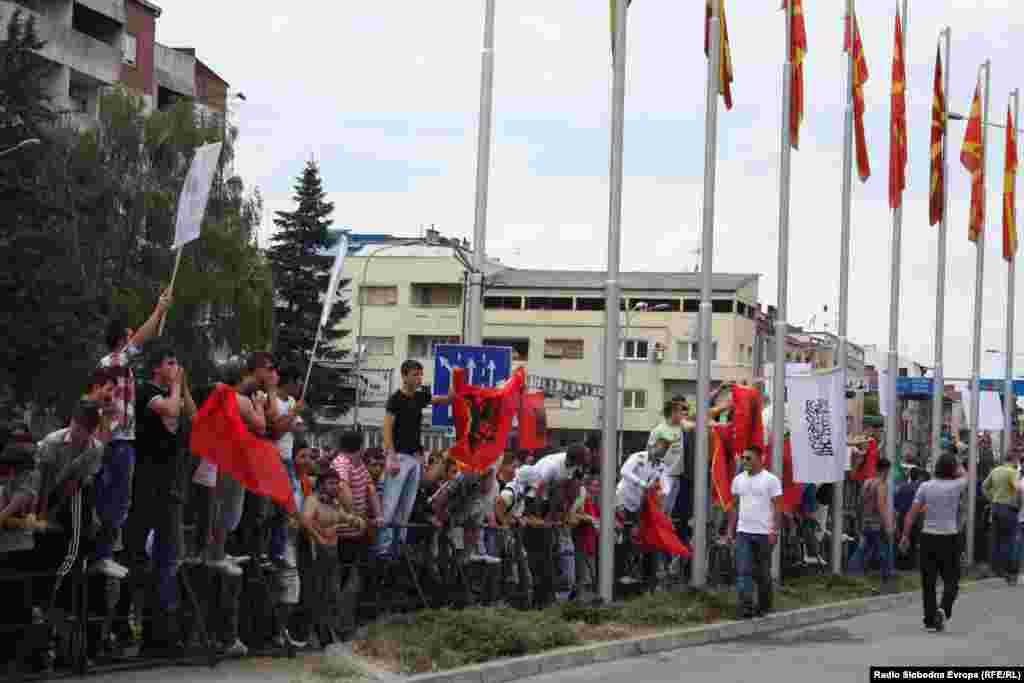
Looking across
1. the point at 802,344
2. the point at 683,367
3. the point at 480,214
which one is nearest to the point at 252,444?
the point at 480,214

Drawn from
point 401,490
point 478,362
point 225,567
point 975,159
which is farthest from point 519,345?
point 225,567

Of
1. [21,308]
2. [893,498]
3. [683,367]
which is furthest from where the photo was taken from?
[683,367]

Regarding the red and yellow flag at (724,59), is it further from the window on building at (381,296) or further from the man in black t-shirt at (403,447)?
the window on building at (381,296)

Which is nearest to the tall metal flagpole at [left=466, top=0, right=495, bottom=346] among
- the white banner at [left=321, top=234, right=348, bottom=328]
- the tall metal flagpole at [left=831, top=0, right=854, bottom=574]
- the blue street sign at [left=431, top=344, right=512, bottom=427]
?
the blue street sign at [left=431, top=344, right=512, bottom=427]

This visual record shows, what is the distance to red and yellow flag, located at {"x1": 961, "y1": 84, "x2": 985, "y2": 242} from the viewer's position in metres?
33.0

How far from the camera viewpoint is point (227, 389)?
13289 millimetres

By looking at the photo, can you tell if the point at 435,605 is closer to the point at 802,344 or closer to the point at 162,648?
the point at 162,648

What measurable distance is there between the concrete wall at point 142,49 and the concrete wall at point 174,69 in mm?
617

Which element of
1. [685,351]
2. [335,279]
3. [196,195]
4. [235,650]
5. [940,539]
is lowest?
[235,650]

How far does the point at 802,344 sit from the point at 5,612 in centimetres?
11997

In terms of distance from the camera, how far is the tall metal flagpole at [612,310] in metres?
18.6

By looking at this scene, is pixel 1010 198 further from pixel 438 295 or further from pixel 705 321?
pixel 438 295

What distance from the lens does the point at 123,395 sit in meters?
12.4

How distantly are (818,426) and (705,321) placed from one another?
8.07ft
